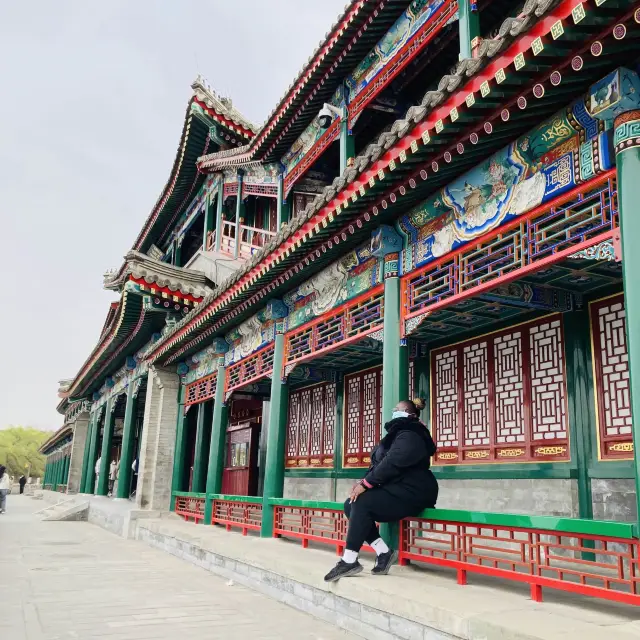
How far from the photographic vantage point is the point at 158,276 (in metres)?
12.2

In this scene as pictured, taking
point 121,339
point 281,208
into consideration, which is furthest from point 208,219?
point 281,208

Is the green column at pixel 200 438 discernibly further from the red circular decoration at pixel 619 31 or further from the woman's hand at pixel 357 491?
the red circular decoration at pixel 619 31

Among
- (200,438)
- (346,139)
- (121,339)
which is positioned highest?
(346,139)

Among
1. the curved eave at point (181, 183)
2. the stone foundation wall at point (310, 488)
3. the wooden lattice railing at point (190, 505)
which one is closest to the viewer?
the stone foundation wall at point (310, 488)

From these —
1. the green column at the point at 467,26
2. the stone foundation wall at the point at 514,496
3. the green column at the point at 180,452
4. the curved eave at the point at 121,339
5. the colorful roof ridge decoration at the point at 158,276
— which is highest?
the green column at the point at 467,26

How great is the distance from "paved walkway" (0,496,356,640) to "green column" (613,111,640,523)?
273cm

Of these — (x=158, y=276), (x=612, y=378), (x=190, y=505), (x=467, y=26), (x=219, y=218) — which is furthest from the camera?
(x=219, y=218)

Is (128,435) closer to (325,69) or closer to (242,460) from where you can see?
(242,460)

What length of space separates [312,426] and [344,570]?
543cm

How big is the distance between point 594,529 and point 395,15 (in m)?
7.57

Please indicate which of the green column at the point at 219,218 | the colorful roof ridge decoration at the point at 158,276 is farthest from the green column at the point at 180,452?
the green column at the point at 219,218

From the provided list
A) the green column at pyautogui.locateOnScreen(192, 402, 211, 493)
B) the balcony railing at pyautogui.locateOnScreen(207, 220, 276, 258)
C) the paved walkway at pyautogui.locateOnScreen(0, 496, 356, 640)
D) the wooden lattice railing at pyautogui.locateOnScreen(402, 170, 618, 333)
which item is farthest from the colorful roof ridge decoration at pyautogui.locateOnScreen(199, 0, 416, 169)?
the paved walkway at pyautogui.locateOnScreen(0, 496, 356, 640)

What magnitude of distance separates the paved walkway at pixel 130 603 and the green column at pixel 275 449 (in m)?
1.03

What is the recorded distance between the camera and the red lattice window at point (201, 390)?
11.7 metres
